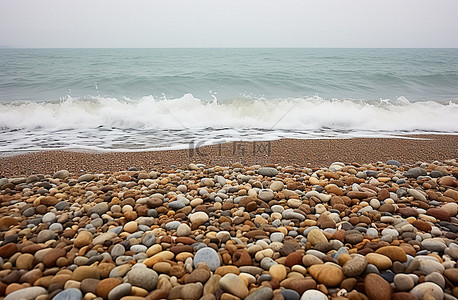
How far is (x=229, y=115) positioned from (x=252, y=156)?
422cm

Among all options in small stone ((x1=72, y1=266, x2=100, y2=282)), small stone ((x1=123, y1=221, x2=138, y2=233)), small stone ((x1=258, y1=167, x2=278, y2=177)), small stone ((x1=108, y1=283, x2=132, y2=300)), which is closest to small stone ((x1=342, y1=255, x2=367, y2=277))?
small stone ((x1=108, y1=283, x2=132, y2=300))

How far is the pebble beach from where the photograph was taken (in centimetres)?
155

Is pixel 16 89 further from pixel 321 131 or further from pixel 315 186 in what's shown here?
pixel 315 186

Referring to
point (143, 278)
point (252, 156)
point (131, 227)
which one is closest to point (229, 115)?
point (252, 156)

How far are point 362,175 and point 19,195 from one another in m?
4.17

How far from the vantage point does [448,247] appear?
1.88m

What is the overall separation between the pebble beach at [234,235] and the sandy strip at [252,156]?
3.03 ft

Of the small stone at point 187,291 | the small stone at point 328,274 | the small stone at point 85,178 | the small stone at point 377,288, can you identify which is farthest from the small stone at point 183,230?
the small stone at point 85,178

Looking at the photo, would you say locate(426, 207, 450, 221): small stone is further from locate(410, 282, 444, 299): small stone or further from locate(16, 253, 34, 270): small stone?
locate(16, 253, 34, 270): small stone

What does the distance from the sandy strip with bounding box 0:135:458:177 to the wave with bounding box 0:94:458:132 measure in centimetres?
207

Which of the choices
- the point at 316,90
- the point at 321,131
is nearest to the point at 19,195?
the point at 321,131

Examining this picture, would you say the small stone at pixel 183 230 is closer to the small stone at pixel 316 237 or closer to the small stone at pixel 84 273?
the small stone at pixel 84 273

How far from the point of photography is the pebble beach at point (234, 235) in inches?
61.1

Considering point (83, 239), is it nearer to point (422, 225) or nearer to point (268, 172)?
point (268, 172)
